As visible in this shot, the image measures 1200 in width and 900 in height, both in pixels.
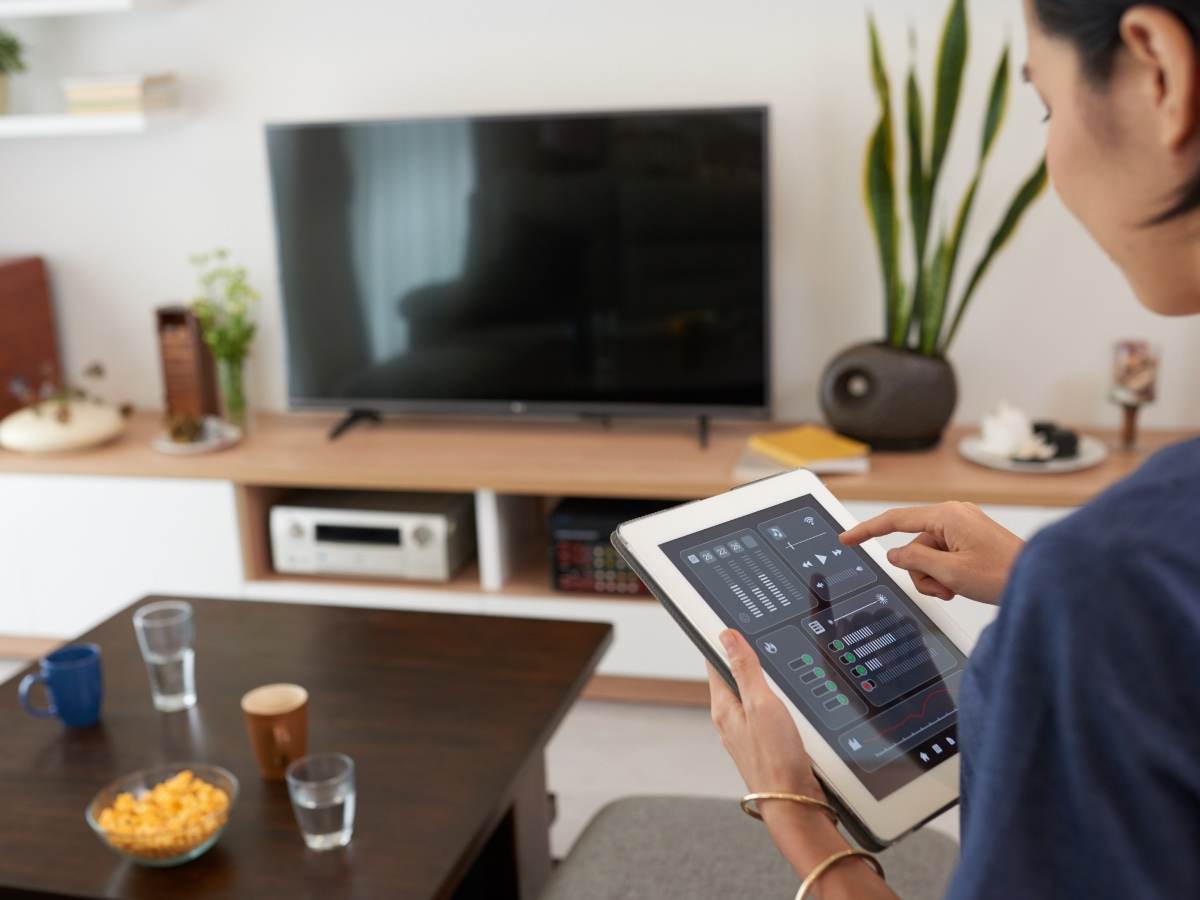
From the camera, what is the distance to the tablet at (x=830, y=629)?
3.12ft

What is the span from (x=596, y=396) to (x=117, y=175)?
1.40 metres

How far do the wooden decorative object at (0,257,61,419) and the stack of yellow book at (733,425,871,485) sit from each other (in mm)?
1856

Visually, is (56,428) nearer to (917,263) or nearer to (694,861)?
(917,263)

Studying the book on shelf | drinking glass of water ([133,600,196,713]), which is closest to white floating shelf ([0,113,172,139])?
the book on shelf

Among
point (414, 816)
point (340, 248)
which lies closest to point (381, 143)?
point (340, 248)

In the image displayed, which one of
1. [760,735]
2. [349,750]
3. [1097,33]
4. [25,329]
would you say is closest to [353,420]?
[25,329]

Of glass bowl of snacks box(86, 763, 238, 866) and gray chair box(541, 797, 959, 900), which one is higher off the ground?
glass bowl of snacks box(86, 763, 238, 866)

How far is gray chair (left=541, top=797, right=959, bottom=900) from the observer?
4.87ft

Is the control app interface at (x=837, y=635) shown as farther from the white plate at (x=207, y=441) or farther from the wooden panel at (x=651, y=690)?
the white plate at (x=207, y=441)

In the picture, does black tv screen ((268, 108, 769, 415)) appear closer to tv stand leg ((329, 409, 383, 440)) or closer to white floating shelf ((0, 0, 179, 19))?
tv stand leg ((329, 409, 383, 440))

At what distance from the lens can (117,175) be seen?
133 inches

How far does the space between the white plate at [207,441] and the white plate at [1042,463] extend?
1697 mm

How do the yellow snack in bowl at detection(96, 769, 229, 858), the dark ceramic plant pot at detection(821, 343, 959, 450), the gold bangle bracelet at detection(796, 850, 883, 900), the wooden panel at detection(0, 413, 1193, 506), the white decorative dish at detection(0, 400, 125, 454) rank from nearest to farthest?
the gold bangle bracelet at detection(796, 850, 883, 900)
the yellow snack in bowl at detection(96, 769, 229, 858)
the wooden panel at detection(0, 413, 1193, 506)
the dark ceramic plant pot at detection(821, 343, 959, 450)
the white decorative dish at detection(0, 400, 125, 454)

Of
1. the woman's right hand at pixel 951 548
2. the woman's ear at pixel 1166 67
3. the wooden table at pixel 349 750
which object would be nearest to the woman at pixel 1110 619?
the woman's ear at pixel 1166 67
